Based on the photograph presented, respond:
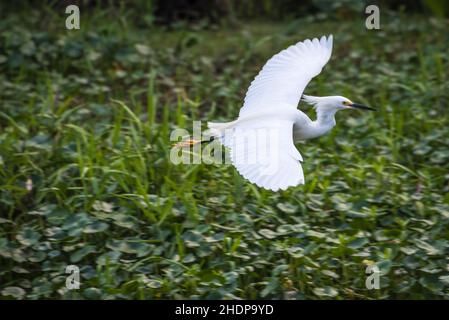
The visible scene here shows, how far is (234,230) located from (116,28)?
2.81m

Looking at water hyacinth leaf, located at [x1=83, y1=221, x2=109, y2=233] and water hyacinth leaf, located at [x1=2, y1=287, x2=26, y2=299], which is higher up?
water hyacinth leaf, located at [x1=83, y1=221, x2=109, y2=233]

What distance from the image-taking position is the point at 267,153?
13.6 feet

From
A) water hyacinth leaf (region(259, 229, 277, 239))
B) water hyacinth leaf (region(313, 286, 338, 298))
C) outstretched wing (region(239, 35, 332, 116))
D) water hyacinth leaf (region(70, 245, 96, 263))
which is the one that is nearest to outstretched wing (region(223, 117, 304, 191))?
outstretched wing (region(239, 35, 332, 116))

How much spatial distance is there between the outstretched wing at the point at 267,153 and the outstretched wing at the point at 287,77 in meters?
0.28

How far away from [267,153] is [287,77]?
0.86m

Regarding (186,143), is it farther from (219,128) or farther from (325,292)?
(325,292)

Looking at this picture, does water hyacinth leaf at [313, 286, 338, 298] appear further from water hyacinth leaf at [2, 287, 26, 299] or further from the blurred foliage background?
water hyacinth leaf at [2, 287, 26, 299]

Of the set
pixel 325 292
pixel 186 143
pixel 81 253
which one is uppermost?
pixel 186 143

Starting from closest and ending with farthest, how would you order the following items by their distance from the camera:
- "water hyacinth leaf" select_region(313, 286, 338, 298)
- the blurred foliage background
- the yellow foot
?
1. "water hyacinth leaf" select_region(313, 286, 338, 298)
2. the blurred foliage background
3. the yellow foot

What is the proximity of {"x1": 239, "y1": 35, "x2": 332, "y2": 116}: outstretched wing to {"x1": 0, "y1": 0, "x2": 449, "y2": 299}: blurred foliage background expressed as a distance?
0.45 metres

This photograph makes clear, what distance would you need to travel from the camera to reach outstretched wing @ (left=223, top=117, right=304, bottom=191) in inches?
157

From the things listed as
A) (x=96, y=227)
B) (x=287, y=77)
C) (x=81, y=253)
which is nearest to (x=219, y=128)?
(x=287, y=77)

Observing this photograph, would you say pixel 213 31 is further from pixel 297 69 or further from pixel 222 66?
pixel 297 69
